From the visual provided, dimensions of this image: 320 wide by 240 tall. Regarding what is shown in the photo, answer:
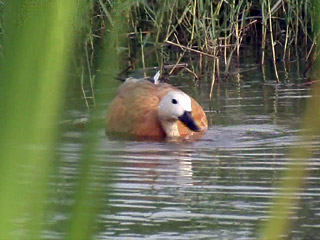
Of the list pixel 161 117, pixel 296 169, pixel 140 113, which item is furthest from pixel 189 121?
pixel 296 169

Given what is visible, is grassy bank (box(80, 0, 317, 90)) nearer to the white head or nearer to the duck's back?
the duck's back

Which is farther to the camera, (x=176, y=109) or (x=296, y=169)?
(x=176, y=109)

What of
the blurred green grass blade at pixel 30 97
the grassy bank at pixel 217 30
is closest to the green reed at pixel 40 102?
the blurred green grass blade at pixel 30 97

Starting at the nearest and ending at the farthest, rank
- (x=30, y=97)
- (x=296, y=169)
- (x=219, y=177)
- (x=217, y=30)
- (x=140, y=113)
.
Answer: (x=30, y=97)
(x=296, y=169)
(x=219, y=177)
(x=140, y=113)
(x=217, y=30)

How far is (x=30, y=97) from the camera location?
99cm

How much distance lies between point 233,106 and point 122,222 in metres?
4.10

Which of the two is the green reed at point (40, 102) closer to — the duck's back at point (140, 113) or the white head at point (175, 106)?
the duck's back at point (140, 113)

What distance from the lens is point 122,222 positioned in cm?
459

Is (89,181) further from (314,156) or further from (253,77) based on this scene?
(253,77)

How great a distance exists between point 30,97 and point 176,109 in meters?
6.81

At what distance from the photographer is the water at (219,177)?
4.44m

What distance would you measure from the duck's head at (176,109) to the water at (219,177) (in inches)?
9.4

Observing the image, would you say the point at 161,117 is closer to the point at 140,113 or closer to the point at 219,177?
the point at 140,113

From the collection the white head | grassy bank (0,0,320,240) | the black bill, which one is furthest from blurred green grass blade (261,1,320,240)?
the white head
